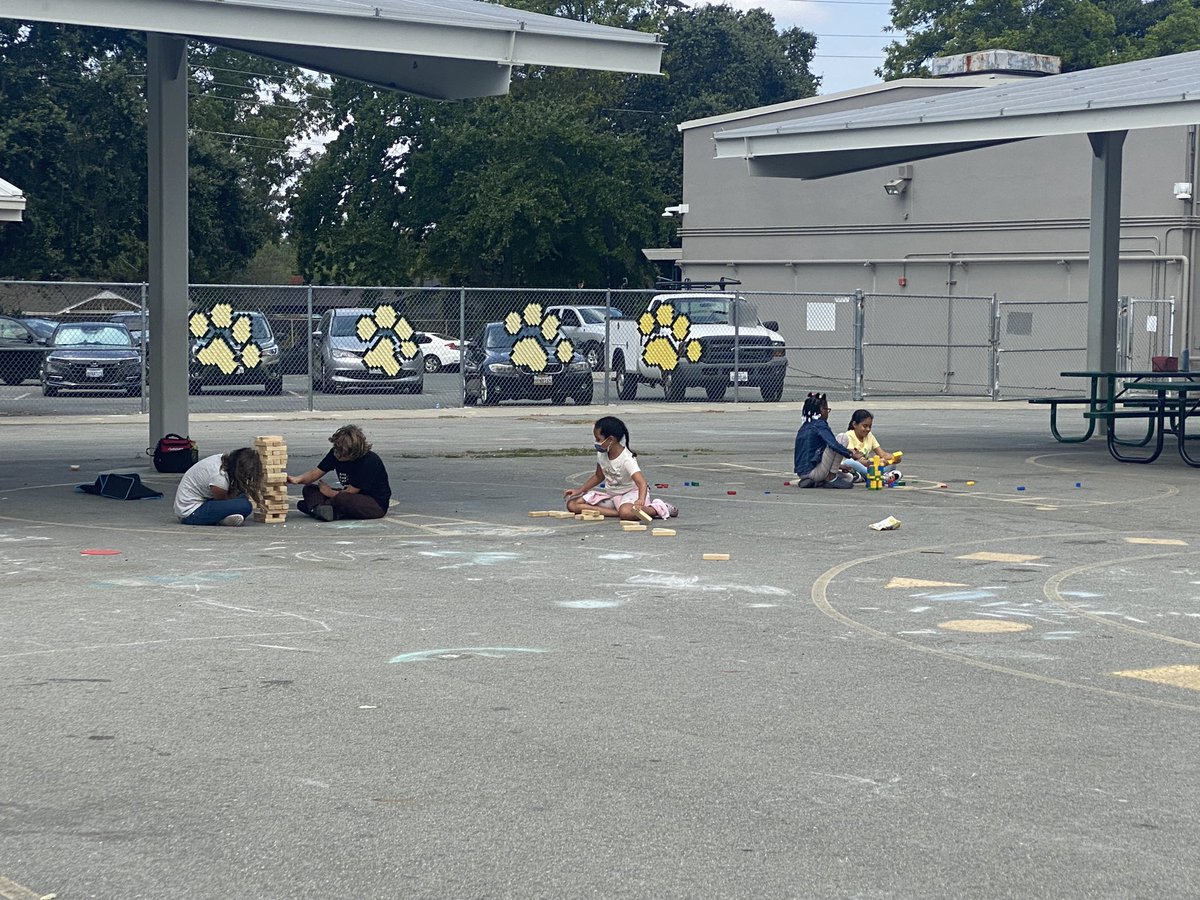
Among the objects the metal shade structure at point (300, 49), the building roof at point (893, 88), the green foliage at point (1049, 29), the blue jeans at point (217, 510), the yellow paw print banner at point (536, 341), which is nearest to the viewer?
the blue jeans at point (217, 510)

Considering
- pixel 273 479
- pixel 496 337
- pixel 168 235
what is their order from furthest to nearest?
pixel 496 337 < pixel 168 235 < pixel 273 479

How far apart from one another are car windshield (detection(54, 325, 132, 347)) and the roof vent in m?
21.5

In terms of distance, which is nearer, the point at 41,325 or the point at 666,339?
the point at 666,339

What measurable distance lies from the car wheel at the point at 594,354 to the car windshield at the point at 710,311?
193 cm

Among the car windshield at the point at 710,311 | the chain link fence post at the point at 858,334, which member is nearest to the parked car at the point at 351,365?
the car windshield at the point at 710,311

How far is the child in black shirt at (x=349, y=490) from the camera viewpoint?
13.8m

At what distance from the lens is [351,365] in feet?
108

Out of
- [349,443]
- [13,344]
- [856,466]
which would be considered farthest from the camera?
[13,344]

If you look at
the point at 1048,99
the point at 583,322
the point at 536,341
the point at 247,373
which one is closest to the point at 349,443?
the point at 1048,99

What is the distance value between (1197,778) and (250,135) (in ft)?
241

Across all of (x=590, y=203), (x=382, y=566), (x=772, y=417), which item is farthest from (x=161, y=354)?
(x=590, y=203)

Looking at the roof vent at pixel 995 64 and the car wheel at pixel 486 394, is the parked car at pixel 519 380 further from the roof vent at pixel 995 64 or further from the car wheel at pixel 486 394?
the roof vent at pixel 995 64

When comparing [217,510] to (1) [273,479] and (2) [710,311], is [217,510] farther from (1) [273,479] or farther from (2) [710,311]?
(2) [710,311]

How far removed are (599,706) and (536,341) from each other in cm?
2462
